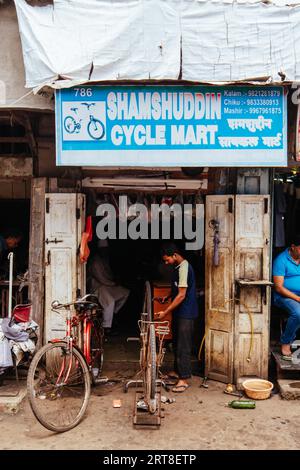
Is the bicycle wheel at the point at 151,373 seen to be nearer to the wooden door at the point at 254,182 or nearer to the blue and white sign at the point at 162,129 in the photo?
the blue and white sign at the point at 162,129

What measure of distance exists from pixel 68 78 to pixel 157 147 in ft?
4.63

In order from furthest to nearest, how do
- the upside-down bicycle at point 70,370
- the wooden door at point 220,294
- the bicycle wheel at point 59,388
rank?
the wooden door at point 220,294 → the upside-down bicycle at point 70,370 → the bicycle wheel at point 59,388

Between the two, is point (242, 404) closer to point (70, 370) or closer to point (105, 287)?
point (70, 370)

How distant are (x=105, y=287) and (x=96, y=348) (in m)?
1.98

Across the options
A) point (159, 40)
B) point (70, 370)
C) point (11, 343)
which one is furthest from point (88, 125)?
point (70, 370)

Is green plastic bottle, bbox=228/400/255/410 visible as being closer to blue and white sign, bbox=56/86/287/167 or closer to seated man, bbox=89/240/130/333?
blue and white sign, bbox=56/86/287/167

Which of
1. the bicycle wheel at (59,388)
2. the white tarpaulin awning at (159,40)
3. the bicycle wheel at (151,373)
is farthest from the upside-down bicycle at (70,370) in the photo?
the white tarpaulin awning at (159,40)

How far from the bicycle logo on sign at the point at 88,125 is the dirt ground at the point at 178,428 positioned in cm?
350

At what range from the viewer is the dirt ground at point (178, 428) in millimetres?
5219

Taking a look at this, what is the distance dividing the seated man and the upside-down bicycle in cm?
158

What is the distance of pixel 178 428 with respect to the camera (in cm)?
561

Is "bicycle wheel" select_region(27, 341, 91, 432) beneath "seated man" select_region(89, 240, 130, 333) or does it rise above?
beneath

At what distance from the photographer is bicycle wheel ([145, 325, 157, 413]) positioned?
215 inches

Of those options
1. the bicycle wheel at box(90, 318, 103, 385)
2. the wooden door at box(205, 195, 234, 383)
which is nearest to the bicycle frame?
the bicycle wheel at box(90, 318, 103, 385)
